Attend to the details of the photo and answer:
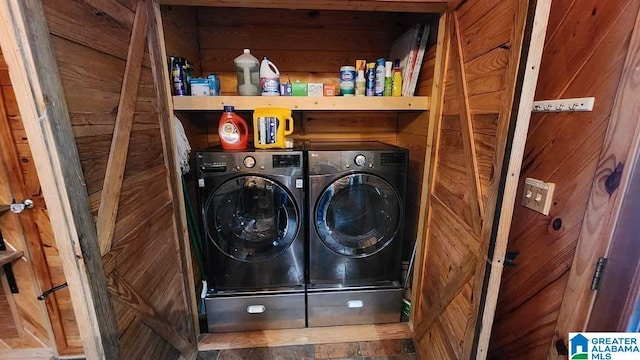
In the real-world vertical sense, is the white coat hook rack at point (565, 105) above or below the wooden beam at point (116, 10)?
below

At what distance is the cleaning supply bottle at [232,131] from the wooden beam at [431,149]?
112 cm

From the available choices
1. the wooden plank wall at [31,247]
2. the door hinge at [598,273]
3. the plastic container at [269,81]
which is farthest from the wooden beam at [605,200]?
the wooden plank wall at [31,247]

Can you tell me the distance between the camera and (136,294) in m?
1.06

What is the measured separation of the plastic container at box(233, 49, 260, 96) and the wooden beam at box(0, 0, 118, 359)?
1.06 meters

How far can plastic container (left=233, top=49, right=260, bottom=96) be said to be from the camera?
1.66 metres

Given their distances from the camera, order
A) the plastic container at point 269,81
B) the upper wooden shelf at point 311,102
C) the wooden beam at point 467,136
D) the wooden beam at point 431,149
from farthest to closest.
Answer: the plastic container at point 269,81 < the upper wooden shelf at point 311,102 < the wooden beam at point 431,149 < the wooden beam at point 467,136

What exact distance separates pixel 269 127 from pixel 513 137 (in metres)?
1.20

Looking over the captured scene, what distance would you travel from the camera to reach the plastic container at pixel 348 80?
5.39ft

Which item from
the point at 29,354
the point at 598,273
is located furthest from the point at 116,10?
the point at 29,354

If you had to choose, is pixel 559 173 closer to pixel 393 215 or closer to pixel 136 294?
pixel 393 215

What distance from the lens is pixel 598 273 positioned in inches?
31.7

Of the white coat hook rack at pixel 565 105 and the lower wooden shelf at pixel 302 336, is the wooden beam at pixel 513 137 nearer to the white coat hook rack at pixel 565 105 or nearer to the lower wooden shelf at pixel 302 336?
the white coat hook rack at pixel 565 105

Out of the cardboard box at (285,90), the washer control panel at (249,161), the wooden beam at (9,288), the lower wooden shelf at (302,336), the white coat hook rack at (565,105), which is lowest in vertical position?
the lower wooden shelf at (302,336)

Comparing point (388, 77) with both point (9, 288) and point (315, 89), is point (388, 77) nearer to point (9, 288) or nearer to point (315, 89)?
point (315, 89)
